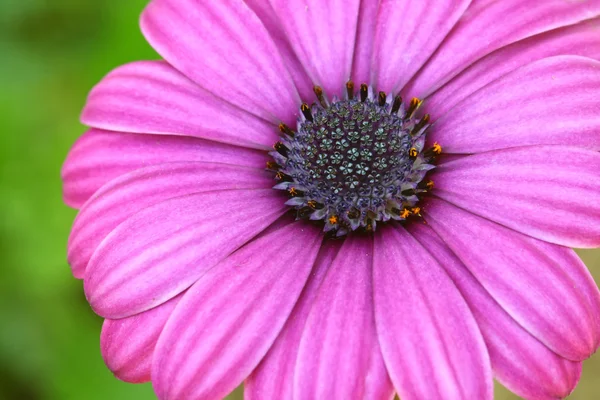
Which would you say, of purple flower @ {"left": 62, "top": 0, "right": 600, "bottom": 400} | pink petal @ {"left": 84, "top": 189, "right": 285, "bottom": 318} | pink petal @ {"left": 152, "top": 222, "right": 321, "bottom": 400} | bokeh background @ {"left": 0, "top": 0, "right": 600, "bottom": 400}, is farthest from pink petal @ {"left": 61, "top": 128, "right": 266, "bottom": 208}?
bokeh background @ {"left": 0, "top": 0, "right": 600, "bottom": 400}

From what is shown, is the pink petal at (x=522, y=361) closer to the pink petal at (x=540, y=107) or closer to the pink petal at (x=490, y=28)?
the pink petal at (x=540, y=107)

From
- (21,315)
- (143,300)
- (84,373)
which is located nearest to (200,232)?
(143,300)

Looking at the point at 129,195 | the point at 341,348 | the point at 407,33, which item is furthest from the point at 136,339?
the point at 407,33

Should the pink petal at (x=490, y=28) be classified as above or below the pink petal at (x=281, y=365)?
above

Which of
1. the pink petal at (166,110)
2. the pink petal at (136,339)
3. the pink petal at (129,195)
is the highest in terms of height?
the pink petal at (166,110)

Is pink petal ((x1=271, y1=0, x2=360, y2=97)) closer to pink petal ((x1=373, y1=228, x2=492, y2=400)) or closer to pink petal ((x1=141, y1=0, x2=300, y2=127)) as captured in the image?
pink petal ((x1=141, y1=0, x2=300, y2=127))

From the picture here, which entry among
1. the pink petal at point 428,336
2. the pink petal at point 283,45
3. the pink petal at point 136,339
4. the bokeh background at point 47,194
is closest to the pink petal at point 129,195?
the pink petal at point 136,339

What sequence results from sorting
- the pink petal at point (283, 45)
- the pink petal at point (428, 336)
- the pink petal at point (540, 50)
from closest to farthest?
the pink petal at point (428, 336) → the pink petal at point (540, 50) → the pink petal at point (283, 45)
